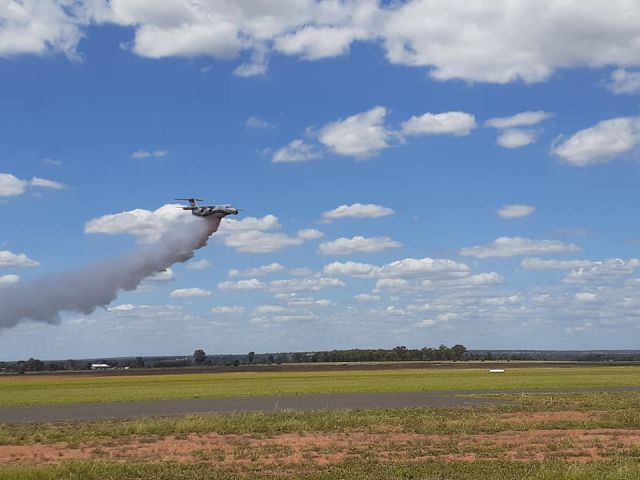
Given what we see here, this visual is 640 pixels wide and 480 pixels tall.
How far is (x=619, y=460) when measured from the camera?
25141 millimetres

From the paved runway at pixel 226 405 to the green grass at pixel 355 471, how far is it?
20.4 meters

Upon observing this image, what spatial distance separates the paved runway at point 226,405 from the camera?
47375 mm

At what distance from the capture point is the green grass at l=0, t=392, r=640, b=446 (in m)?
34.7

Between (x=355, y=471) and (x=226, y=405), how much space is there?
102ft

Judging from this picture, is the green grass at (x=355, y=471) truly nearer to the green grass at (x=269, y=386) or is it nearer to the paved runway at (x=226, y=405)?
the paved runway at (x=226, y=405)

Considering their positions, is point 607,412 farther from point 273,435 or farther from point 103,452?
point 103,452

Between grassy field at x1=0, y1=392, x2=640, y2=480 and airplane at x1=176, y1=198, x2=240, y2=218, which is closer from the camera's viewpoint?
grassy field at x1=0, y1=392, x2=640, y2=480

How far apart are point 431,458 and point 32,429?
23603 millimetres

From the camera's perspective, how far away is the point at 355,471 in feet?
77.9

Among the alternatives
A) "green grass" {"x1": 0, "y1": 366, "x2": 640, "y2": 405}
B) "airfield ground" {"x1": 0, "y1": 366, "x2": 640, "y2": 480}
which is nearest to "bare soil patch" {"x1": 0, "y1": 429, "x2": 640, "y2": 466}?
"airfield ground" {"x1": 0, "y1": 366, "x2": 640, "y2": 480}

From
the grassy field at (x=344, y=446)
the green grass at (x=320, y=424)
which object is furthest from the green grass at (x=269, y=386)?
the grassy field at (x=344, y=446)

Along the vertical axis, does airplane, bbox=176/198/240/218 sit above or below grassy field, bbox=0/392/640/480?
above

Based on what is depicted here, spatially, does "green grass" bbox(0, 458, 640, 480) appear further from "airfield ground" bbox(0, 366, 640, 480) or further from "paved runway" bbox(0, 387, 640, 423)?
"paved runway" bbox(0, 387, 640, 423)

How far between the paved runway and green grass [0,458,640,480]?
20.4m
